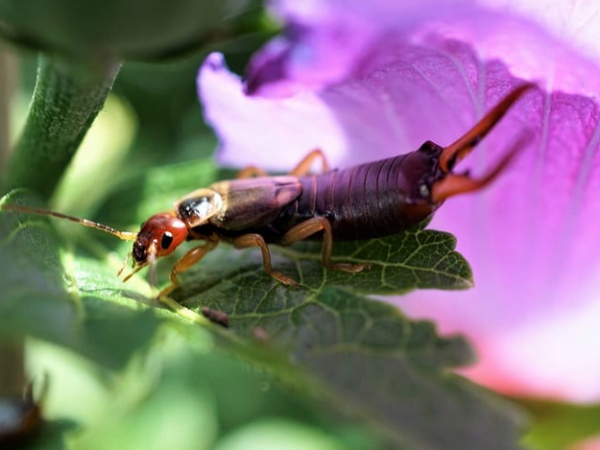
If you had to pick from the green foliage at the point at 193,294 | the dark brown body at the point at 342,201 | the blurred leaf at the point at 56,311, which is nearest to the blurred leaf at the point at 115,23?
the green foliage at the point at 193,294

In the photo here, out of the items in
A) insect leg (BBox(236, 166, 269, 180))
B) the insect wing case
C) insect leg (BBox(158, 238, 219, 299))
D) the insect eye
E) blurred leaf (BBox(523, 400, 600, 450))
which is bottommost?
blurred leaf (BBox(523, 400, 600, 450))

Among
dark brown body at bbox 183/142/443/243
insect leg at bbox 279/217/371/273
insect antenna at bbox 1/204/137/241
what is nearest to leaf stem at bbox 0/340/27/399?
insect antenna at bbox 1/204/137/241

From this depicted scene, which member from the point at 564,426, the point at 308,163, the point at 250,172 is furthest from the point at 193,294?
the point at 564,426

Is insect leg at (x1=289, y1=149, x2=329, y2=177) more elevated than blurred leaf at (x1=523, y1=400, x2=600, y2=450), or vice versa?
insect leg at (x1=289, y1=149, x2=329, y2=177)

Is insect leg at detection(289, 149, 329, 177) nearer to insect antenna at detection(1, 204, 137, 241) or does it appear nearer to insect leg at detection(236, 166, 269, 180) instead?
insect leg at detection(236, 166, 269, 180)

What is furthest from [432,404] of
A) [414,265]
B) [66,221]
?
[66,221]

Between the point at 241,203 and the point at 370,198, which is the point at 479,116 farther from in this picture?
the point at 241,203

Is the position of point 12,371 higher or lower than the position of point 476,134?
lower
